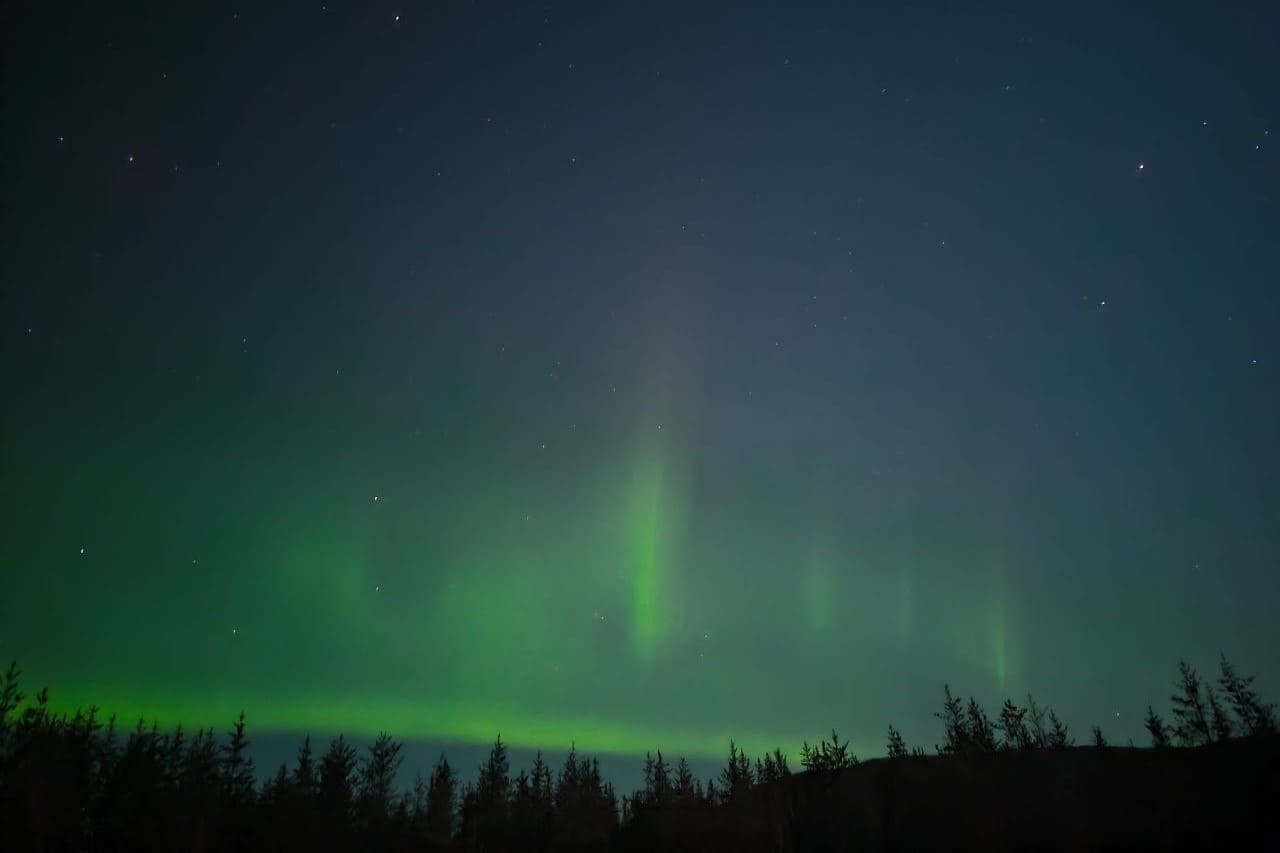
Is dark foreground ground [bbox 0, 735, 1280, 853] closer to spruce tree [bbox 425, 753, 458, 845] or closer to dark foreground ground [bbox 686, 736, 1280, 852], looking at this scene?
dark foreground ground [bbox 686, 736, 1280, 852]

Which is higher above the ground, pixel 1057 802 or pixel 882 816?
pixel 1057 802

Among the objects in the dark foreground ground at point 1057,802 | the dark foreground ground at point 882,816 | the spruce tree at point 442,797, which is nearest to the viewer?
the dark foreground ground at point 1057,802

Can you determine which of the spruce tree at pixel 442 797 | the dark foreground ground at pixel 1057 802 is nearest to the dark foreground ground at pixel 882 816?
the dark foreground ground at pixel 1057 802

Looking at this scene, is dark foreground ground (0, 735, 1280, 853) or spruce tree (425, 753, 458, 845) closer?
dark foreground ground (0, 735, 1280, 853)

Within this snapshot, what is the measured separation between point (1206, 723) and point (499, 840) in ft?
214

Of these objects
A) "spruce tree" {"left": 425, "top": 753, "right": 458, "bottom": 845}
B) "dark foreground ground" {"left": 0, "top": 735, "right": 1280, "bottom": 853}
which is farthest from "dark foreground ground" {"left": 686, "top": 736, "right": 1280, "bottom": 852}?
"spruce tree" {"left": 425, "top": 753, "right": 458, "bottom": 845}

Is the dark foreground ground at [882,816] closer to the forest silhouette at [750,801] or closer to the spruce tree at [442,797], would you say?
the forest silhouette at [750,801]

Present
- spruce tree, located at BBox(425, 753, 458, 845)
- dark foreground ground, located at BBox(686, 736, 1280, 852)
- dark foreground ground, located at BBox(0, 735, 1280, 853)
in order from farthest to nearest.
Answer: spruce tree, located at BBox(425, 753, 458, 845), dark foreground ground, located at BBox(0, 735, 1280, 853), dark foreground ground, located at BBox(686, 736, 1280, 852)

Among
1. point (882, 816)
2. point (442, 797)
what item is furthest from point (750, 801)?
point (442, 797)

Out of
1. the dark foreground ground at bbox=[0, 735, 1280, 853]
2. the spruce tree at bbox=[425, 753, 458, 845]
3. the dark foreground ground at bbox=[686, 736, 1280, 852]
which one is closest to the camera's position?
the dark foreground ground at bbox=[686, 736, 1280, 852]

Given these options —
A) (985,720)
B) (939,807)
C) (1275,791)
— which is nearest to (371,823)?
(939,807)

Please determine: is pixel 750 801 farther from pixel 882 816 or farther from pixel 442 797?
pixel 442 797

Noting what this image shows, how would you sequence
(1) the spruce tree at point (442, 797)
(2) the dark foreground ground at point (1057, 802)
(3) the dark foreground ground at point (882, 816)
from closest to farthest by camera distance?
1. (2) the dark foreground ground at point (1057, 802)
2. (3) the dark foreground ground at point (882, 816)
3. (1) the spruce tree at point (442, 797)

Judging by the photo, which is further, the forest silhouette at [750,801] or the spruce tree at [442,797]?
the spruce tree at [442,797]
